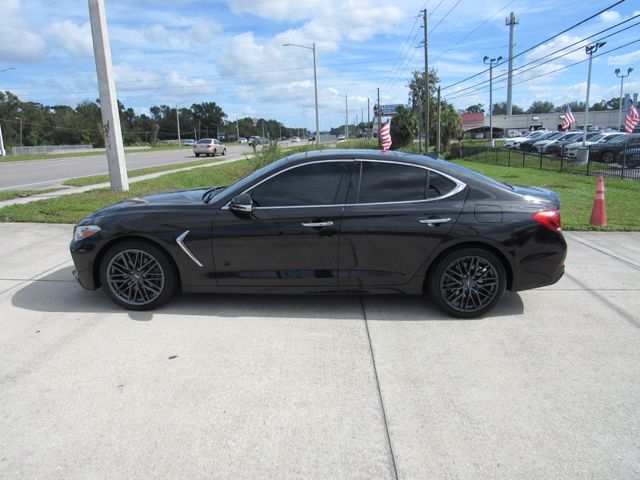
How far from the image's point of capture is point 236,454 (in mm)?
2693

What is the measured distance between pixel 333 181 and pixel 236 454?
8.90ft

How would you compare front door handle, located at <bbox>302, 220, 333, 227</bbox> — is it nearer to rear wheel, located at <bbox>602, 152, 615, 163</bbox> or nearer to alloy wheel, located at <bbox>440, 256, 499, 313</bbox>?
alloy wheel, located at <bbox>440, 256, 499, 313</bbox>

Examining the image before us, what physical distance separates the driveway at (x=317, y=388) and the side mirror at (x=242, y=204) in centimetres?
100

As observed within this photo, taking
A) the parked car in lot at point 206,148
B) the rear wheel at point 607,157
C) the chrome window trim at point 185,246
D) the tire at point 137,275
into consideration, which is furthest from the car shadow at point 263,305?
the parked car in lot at point 206,148

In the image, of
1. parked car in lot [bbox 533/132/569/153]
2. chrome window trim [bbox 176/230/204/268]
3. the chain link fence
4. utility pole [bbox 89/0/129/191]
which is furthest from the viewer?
parked car in lot [bbox 533/132/569/153]

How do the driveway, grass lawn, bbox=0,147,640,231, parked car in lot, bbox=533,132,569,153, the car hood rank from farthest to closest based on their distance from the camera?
1. parked car in lot, bbox=533,132,569,153
2. grass lawn, bbox=0,147,640,231
3. the car hood
4. the driveway

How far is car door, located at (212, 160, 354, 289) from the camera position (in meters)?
4.53

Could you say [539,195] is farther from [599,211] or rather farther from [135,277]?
[599,211]

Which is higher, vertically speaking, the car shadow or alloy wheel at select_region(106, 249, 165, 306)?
alloy wheel at select_region(106, 249, 165, 306)

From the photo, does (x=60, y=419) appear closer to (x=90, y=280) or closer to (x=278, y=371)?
(x=278, y=371)

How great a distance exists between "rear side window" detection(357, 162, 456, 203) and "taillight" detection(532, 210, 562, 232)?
82 cm

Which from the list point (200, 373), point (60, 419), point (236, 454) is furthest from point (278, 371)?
point (60, 419)

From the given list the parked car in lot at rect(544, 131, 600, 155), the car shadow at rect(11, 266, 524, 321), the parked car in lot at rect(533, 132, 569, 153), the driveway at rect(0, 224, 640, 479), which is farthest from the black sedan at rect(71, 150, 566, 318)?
the parked car in lot at rect(533, 132, 569, 153)

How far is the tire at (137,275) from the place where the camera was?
4676mm
